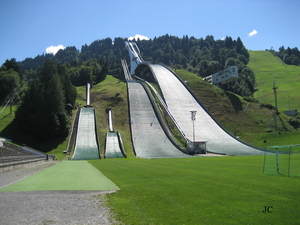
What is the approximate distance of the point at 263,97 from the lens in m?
106

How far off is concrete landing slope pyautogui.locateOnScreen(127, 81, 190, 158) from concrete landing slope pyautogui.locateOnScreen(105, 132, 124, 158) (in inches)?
102

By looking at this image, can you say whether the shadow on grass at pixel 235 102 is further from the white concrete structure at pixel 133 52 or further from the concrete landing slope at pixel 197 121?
the white concrete structure at pixel 133 52

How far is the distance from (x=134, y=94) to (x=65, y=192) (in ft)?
196

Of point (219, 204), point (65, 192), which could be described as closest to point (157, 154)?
point (65, 192)

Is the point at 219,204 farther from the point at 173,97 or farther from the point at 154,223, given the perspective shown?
the point at 173,97

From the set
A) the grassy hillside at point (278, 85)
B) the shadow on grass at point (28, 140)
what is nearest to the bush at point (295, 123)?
the grassy hillside at point (278, 85)

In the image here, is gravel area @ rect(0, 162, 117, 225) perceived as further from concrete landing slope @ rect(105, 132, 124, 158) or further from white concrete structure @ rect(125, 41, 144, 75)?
white concrete structure @ rect(125, 41, 144, 75)

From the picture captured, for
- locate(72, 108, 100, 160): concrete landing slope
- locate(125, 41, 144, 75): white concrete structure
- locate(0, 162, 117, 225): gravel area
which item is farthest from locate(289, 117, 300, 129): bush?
locate(125, 41, 144, 75): white concrete structure

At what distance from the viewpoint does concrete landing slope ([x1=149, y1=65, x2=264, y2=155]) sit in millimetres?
43156

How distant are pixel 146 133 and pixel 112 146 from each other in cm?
825

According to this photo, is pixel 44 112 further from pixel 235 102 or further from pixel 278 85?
pixel 278 85

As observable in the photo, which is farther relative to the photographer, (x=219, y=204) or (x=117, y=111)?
(x=117, y=111)

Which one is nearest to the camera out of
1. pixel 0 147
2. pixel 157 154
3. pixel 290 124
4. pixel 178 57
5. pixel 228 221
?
pixel 228 221

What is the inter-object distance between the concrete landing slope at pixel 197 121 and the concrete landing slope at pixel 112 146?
37.7 ft
